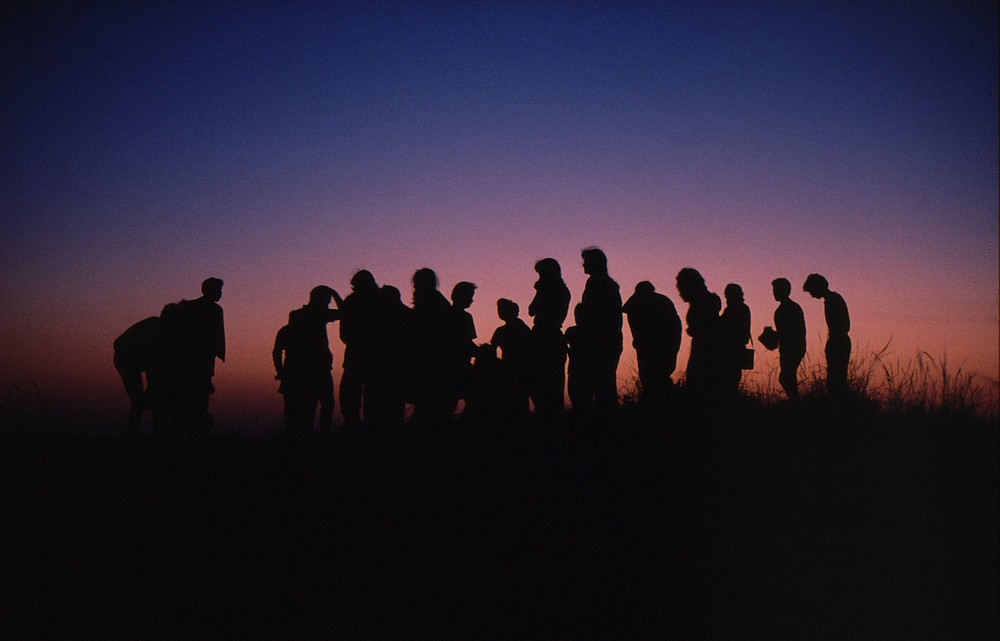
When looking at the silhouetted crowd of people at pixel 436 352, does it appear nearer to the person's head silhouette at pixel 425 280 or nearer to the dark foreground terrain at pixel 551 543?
the person's head silhouette at pixel 425 280

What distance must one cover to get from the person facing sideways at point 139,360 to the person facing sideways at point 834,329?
21.4 ft

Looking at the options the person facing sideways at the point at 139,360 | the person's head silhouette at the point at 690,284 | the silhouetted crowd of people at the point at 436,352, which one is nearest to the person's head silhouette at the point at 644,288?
the silhouetted crowd of people at the point at 436,352

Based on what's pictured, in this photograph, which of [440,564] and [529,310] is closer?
[440,564]

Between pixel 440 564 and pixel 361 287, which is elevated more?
pixel 361 287

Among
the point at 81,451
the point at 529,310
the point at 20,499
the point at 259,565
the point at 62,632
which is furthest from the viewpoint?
the point at 529,310

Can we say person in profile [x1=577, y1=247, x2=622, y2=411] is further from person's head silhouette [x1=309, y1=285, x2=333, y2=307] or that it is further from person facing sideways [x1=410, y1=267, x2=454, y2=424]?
person's head silhouette [x1=309, y1=285, x2=333, y2=307]

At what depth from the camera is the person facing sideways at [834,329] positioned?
6926 mm

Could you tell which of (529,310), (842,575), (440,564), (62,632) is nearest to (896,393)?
(842,575)

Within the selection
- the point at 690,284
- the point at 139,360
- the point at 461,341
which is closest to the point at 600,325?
the point at 690,284

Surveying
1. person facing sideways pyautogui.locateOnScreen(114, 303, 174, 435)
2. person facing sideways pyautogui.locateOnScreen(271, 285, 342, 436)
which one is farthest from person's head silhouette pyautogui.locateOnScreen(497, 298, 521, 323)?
person facing sideways pyautogui.locateOnScreen(114, 303, 174, 435)

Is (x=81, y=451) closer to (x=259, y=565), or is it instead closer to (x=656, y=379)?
(x=259, y=565)

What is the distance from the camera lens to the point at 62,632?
309 cm

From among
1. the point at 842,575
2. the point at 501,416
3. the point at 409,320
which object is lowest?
the point at 842,575

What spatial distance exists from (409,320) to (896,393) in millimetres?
4280
